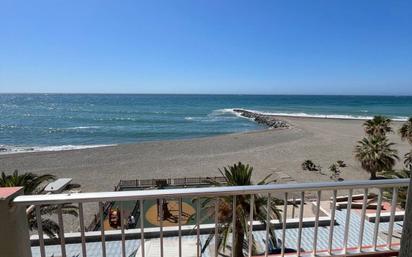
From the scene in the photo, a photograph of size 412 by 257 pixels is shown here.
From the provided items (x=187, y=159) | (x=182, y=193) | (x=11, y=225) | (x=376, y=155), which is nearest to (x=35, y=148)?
(x=187, y=159)

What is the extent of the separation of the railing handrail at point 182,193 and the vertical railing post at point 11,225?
0.06m

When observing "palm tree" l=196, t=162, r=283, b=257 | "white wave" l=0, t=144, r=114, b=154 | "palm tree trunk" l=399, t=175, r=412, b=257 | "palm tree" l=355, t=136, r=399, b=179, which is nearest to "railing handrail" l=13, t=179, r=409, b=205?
"palm tree trunk" l=399, t=175, r=412, b=257

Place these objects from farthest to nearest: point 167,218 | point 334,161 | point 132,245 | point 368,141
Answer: point 334,161 → point 368,141 → point 167,218 → point 132,245

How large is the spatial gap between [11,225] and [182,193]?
4.30 ft

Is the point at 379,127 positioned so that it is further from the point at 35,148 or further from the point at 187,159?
the point at 35,148

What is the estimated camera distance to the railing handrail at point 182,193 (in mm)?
2283

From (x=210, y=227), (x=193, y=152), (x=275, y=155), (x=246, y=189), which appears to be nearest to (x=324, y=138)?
(x=275, y=155)

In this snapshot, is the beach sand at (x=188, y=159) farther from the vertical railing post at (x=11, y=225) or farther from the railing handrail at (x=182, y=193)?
the railing handrail at (x=182, y=193)

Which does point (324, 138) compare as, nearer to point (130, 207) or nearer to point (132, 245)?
point (130, 207)

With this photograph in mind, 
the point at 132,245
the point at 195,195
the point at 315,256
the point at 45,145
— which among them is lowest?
the point at 45,145

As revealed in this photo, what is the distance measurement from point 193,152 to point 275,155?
7701 millimetres

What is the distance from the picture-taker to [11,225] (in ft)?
7.19

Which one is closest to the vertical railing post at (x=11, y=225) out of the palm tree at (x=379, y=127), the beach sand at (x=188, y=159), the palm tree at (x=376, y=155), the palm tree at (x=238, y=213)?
the palm tree at (x=238, y=213)

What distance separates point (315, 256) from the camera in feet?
10.3
